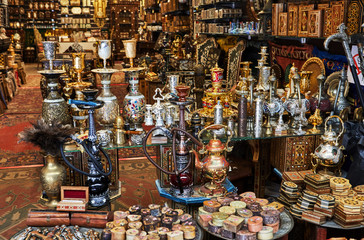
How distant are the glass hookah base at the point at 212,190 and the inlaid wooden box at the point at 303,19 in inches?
71.9

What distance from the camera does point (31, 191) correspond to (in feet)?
13.1

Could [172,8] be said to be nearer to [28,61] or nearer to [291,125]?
[291,125]

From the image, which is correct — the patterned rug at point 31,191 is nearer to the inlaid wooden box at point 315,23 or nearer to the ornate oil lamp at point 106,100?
the ornate oil lamp at point 106,100

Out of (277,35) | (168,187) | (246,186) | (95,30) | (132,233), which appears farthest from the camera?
(95,30)

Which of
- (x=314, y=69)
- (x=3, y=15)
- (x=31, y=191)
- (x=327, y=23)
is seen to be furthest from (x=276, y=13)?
(x=3, y=15)

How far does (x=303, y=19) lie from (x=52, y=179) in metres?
2.66

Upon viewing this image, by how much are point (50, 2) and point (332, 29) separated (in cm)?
1721

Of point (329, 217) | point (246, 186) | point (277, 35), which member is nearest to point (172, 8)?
point (277, 35)

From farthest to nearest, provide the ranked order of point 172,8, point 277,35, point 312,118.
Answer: point 172,8 < point 277,35 < point 312,118

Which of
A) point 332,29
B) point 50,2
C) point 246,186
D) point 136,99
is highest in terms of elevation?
point 50,2

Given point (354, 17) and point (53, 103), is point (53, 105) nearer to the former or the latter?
A: point (53, 103)

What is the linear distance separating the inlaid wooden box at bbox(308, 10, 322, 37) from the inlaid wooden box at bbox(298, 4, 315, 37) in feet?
0.24

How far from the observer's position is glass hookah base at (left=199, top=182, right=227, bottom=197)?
2.48 meters

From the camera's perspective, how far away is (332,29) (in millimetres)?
3141
